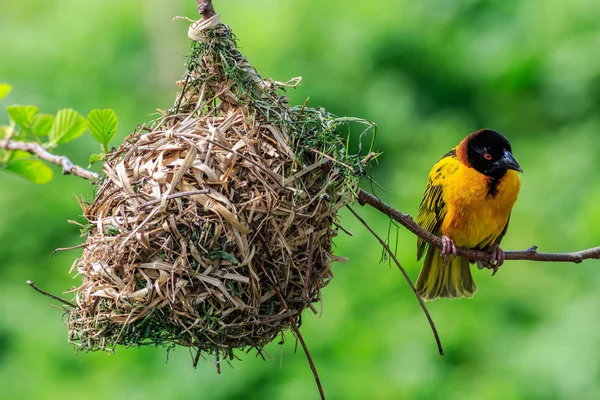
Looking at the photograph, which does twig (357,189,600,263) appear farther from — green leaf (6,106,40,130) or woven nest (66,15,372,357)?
green leaf (6,106,40,130)

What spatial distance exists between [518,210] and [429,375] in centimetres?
198

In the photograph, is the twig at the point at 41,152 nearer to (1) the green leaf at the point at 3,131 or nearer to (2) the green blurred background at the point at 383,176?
(1) the green leaf at the point at 3,131

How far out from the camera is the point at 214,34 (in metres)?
2.81

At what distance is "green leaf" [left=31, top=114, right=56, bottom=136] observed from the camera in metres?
2.48

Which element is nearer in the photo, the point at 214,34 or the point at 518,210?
the point at 214,34

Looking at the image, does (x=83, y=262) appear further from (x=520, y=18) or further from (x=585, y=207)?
(x=520, y=18)

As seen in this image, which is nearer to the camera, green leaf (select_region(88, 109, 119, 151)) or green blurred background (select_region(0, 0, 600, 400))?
green leaf (select_region(88, 109, 119, 151))

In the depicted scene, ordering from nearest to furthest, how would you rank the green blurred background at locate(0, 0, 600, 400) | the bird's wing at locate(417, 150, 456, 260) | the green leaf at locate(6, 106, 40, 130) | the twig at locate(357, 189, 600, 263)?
1. the green leaf at locate(6, 106, 40, 130)
2. the twig at locate(357, 189, 600, 263)
3. the bird's wing at locate(417, 150, 456, 260)
4. the green blurred background at locate(0, 0, 600, 400)

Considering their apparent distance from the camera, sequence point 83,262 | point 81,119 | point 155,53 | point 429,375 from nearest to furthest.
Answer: point 81,119
point 83,262
point 429,375
point 155,53

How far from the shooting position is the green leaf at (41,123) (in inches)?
97.6

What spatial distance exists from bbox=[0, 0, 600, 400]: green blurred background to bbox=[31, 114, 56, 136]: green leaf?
178 inches

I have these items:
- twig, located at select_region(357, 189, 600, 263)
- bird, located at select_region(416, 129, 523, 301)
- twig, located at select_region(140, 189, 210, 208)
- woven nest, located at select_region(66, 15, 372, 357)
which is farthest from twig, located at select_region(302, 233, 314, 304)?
bird, located at select_region(416, 129, 523, 301)

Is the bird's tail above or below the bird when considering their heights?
below

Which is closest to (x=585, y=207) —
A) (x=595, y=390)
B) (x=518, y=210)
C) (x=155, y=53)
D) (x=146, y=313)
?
(x=518, y=210)
